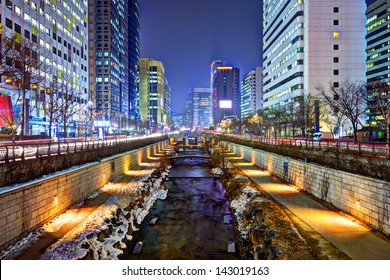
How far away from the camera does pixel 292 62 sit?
10244cm

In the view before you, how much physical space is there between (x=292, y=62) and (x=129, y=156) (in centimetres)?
7804

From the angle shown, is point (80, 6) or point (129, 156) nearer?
point (129, 156)

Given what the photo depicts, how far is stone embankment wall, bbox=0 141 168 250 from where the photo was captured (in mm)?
14048

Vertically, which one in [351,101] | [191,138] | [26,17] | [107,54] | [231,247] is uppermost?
[107,54]

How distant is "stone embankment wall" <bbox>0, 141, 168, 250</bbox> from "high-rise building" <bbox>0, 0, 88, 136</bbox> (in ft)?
99.0

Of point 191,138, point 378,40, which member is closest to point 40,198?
point 191,138

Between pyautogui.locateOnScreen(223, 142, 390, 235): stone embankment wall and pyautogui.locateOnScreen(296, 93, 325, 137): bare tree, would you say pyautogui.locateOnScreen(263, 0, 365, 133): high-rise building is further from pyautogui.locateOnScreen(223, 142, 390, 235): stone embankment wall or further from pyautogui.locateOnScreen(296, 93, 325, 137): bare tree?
pyautogui.locateOnScreen(223, 142, 390, 235): stone embankment wall

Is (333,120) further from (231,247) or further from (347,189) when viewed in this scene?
(231,247)

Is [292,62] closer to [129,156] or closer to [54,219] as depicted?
[129,156]

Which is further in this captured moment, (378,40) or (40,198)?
(378,40)

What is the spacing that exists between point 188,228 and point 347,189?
11415 millimetres

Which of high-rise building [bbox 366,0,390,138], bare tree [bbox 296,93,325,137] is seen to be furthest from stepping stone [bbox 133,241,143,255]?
high-rise building [bbox 366,0,390,138]

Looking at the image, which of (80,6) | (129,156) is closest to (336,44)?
(129,156)

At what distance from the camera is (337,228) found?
15.8 meters
